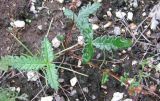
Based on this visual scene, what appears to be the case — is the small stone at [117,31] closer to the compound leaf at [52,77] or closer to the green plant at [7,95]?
the compound leaf at [52,77]

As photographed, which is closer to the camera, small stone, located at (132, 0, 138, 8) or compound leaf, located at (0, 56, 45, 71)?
compound leaf, located at (0, 56, 45, 71)

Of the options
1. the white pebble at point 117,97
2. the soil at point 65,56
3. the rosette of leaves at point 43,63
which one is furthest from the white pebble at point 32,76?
the white pebble at point 117,97

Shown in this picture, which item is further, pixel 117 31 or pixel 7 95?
pixel 117 31

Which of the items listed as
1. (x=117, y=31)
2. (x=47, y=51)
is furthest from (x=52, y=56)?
(x=117, y=31)

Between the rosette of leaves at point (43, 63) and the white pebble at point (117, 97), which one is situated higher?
the rosette of leaves at point (43, 63)

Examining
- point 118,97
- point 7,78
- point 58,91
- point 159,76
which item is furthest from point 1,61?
point 159,76

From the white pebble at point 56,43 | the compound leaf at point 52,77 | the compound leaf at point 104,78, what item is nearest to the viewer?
the compound leaf at point 52,77

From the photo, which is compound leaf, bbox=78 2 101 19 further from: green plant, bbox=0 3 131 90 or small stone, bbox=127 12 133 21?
small stone, bbox=127 12 133 21

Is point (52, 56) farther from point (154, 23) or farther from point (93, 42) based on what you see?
point (154, 23)

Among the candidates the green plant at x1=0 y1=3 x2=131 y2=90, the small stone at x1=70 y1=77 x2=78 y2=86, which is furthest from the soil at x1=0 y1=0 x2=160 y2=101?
the green plant at x1=0 y1=3 x2=131 y2=90
